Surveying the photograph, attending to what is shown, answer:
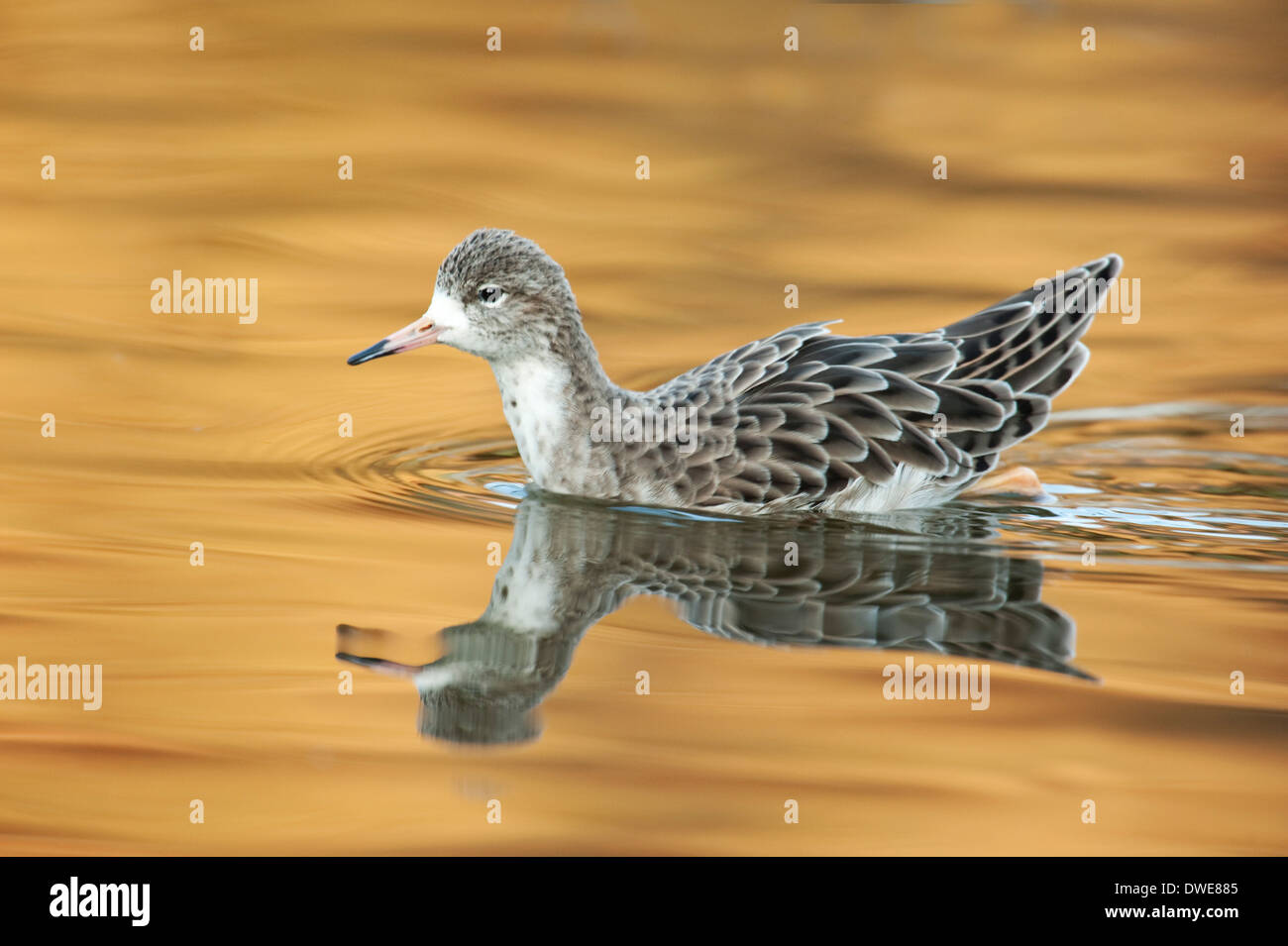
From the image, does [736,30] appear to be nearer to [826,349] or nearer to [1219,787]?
[826,349]

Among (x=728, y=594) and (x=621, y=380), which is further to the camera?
(x=621, y=380)

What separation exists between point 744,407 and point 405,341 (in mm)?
1708

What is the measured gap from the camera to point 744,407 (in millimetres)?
8492

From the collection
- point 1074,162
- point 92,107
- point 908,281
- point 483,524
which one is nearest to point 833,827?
point 483,524

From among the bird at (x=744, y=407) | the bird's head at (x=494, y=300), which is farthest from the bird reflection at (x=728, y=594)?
the bird's head at (x=494, y=300)

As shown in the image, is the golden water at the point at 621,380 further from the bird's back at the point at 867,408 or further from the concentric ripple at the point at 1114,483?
the bird's back at the point at 867,408

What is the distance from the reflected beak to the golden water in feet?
2.68

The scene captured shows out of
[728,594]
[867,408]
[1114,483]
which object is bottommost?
[728,594]

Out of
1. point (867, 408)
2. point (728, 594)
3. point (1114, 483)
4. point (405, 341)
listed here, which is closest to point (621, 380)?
point (867, 408)

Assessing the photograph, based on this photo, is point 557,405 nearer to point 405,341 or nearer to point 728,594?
point 405,341

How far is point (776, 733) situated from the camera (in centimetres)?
599

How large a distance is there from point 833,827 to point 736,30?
12.4m

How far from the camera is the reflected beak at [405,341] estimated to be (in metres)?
8.19

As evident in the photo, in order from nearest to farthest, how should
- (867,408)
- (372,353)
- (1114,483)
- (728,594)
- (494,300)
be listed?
1. (728,594)
2. (372,353)
3. (494,300)
4. (867,408)
5. (1114,483)
